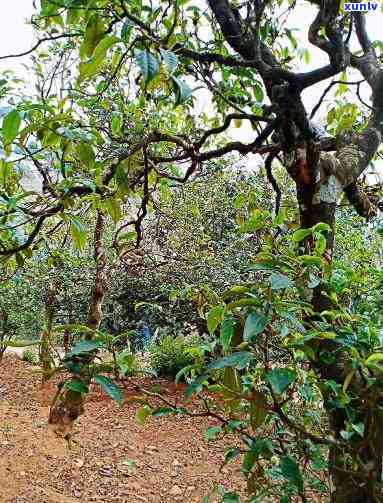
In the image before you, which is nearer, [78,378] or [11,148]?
[78,378]

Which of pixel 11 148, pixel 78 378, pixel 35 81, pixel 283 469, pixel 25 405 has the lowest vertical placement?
pixel 25 405

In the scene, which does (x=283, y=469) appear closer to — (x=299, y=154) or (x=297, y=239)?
(x=297, y=239)

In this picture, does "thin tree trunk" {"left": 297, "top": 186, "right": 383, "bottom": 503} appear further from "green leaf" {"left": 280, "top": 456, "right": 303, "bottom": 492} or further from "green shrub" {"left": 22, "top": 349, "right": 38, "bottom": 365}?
"green shrub" {"left": 22, "top": 349, "right": 38, "bottom": 365}

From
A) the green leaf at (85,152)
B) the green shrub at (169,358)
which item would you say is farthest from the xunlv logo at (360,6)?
the green shrub at (169,358)

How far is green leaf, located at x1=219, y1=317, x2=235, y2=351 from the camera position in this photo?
60cm

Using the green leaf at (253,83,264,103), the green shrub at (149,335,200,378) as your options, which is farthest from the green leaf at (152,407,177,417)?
the green shrub at (149,335,200,378)

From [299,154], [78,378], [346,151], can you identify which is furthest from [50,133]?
[346,151]

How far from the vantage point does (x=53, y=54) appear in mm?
2973

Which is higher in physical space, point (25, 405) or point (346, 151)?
point (346, 151)

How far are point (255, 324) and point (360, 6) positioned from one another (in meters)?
1.07

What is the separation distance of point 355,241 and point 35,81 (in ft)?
7.55

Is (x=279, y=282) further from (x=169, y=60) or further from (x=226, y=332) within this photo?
(x=169, y=60)

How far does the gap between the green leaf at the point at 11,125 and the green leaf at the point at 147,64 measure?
214mm

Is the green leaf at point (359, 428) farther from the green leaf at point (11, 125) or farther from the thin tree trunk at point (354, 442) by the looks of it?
the green leaf at point (11, 125)
